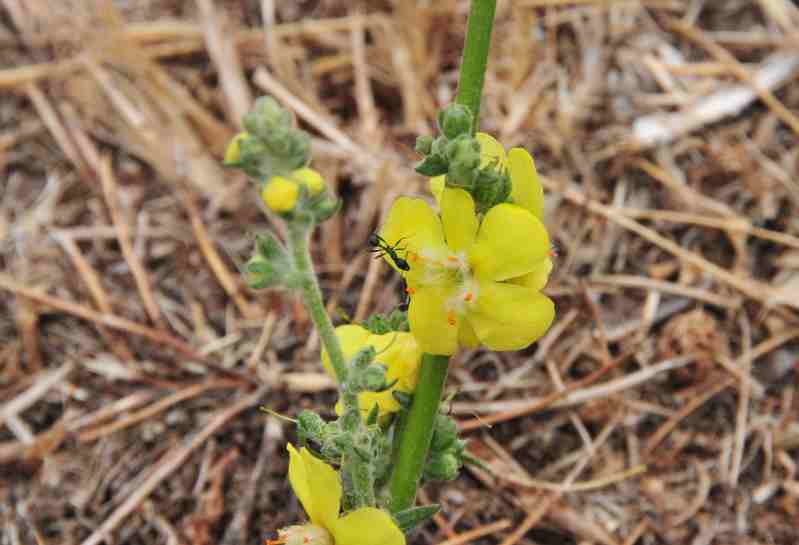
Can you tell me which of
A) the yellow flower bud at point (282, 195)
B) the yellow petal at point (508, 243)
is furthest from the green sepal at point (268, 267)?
the yellow petal at point (508, 243)

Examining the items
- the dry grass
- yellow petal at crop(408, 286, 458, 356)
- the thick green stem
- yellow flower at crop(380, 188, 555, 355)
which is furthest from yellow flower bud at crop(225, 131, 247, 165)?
the dry grass

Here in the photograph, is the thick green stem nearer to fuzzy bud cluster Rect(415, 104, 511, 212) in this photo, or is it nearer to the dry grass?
fuzzy bud cluster Rect(415, 104, 511, 212)

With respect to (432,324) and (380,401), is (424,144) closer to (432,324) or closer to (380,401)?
(432,324)

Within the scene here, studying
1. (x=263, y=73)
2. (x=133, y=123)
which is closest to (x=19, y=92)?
(x=133, y=123)

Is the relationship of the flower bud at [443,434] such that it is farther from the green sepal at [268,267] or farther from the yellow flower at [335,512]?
the green sepal at [268,267]

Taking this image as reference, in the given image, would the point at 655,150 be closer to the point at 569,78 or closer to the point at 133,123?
the point at 569,78

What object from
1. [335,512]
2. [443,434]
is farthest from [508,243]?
[335,512]

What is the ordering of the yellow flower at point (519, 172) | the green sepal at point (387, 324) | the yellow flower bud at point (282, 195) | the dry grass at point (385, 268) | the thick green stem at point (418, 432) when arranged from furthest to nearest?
the dry grass at point (385, 268) < the green sepal at point (387, 324) < the thick green stem at point (418, 432) < the yellow flower at point (519, 172) < the yellow flower bud at point (282, 195)

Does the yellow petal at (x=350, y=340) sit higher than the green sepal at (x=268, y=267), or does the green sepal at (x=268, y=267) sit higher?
the green sepal at (x=268, y=267)
